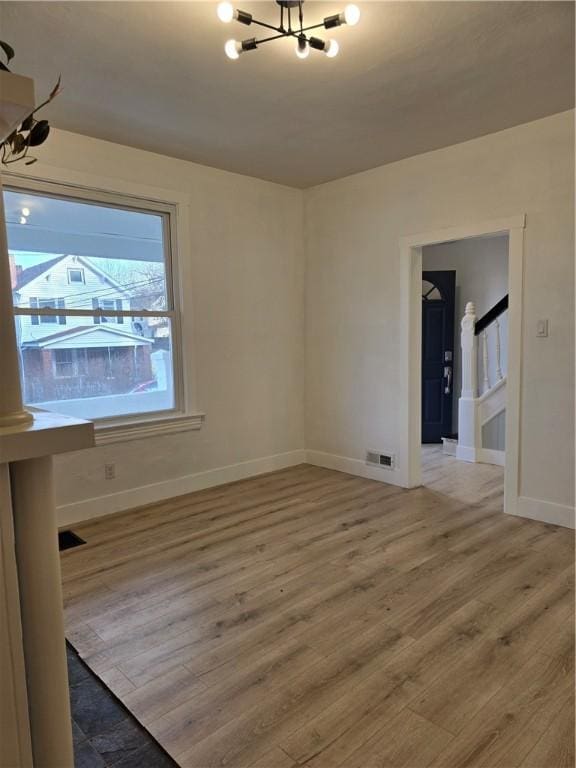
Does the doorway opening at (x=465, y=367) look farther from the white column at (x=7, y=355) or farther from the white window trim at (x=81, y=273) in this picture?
the white column at (x=7, y=355)

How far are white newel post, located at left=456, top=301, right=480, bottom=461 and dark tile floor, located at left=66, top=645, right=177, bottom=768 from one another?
4.04 m

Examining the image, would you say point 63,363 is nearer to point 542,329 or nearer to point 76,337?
point 76,337

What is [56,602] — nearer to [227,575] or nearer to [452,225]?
[227,575]

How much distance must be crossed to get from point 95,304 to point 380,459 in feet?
8.46

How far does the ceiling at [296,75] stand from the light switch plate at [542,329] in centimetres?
127

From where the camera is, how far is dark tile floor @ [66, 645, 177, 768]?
1.54 meters

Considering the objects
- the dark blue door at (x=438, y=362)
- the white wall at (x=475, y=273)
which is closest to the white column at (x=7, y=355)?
the dark blue door at (x=438, y=362)

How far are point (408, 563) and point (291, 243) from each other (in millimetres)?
3063

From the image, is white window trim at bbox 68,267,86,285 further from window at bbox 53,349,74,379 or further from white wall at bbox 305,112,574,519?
white wall at bbox 305,112,574,519

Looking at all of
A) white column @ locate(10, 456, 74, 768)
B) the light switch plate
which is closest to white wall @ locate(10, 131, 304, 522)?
the light switch plate

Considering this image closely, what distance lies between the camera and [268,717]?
1.69 m

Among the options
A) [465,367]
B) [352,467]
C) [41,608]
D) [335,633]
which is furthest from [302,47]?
[465,367]

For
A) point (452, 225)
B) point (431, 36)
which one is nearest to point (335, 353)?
point (452, 225)

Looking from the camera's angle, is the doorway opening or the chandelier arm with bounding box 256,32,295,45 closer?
the chandelier arm with bounding box 256,32,295,45
